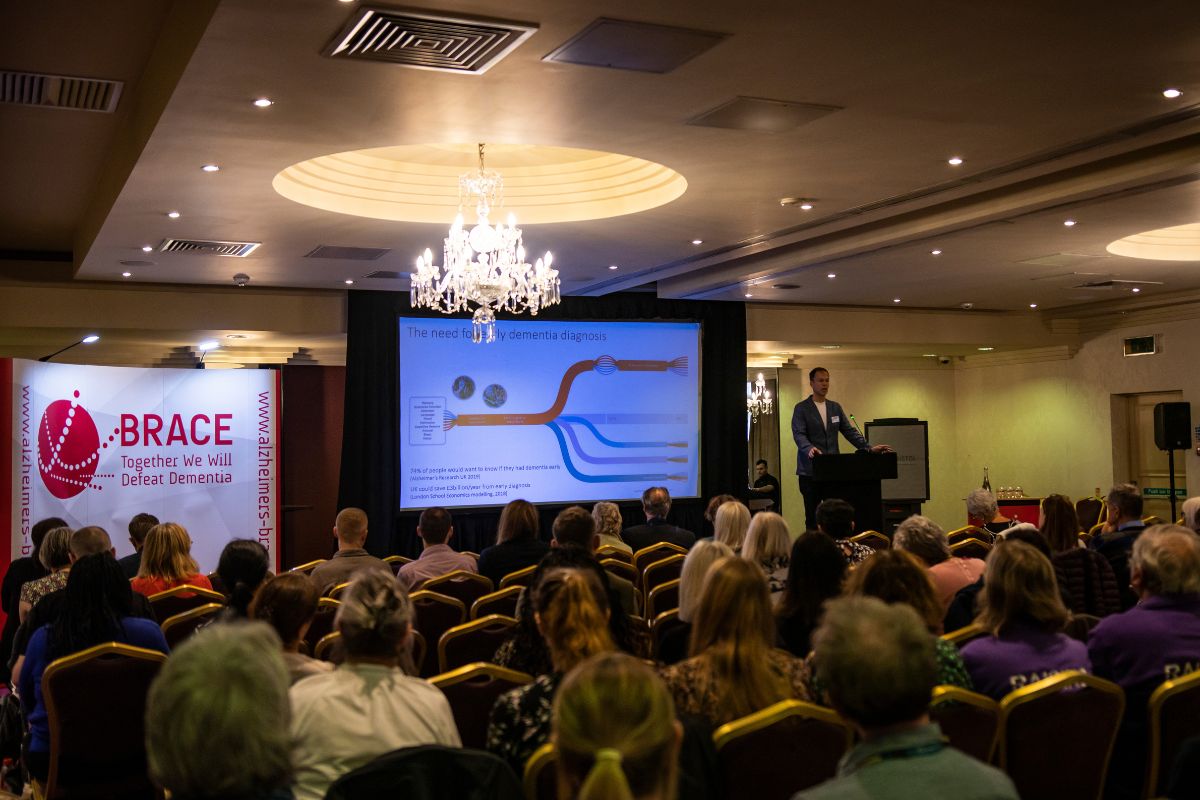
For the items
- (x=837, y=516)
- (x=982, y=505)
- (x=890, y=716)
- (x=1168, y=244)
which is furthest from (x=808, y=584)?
(x=1168, y=244)

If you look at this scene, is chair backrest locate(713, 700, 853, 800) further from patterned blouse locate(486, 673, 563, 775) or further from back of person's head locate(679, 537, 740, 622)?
back of person's head locate(679, 537, 740, 622)

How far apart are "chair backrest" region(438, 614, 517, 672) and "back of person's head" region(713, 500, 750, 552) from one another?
6.73 ft

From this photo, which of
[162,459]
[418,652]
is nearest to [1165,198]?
[418,652]

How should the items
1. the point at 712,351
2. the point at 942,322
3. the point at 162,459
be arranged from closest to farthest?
the point at 162,459 → the point at 712,351 → the point at 942,322

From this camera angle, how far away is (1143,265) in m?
11.1

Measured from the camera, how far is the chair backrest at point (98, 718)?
11.8ft

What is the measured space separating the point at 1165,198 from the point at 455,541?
7.60 meters

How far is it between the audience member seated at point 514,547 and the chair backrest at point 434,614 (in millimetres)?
1153

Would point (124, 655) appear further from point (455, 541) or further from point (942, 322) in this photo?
point (942, 322)

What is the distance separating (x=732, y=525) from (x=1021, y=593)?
306 centimetres

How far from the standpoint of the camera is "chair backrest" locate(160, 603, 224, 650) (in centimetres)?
471

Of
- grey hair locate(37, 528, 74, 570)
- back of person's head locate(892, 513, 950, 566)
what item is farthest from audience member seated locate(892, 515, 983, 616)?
grey hair locate(37, 528, 74, 570)

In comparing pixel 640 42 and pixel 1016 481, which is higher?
pixel 640 42

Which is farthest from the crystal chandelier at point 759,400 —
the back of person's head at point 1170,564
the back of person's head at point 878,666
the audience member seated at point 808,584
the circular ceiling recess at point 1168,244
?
the back of person's head at point 878,666
